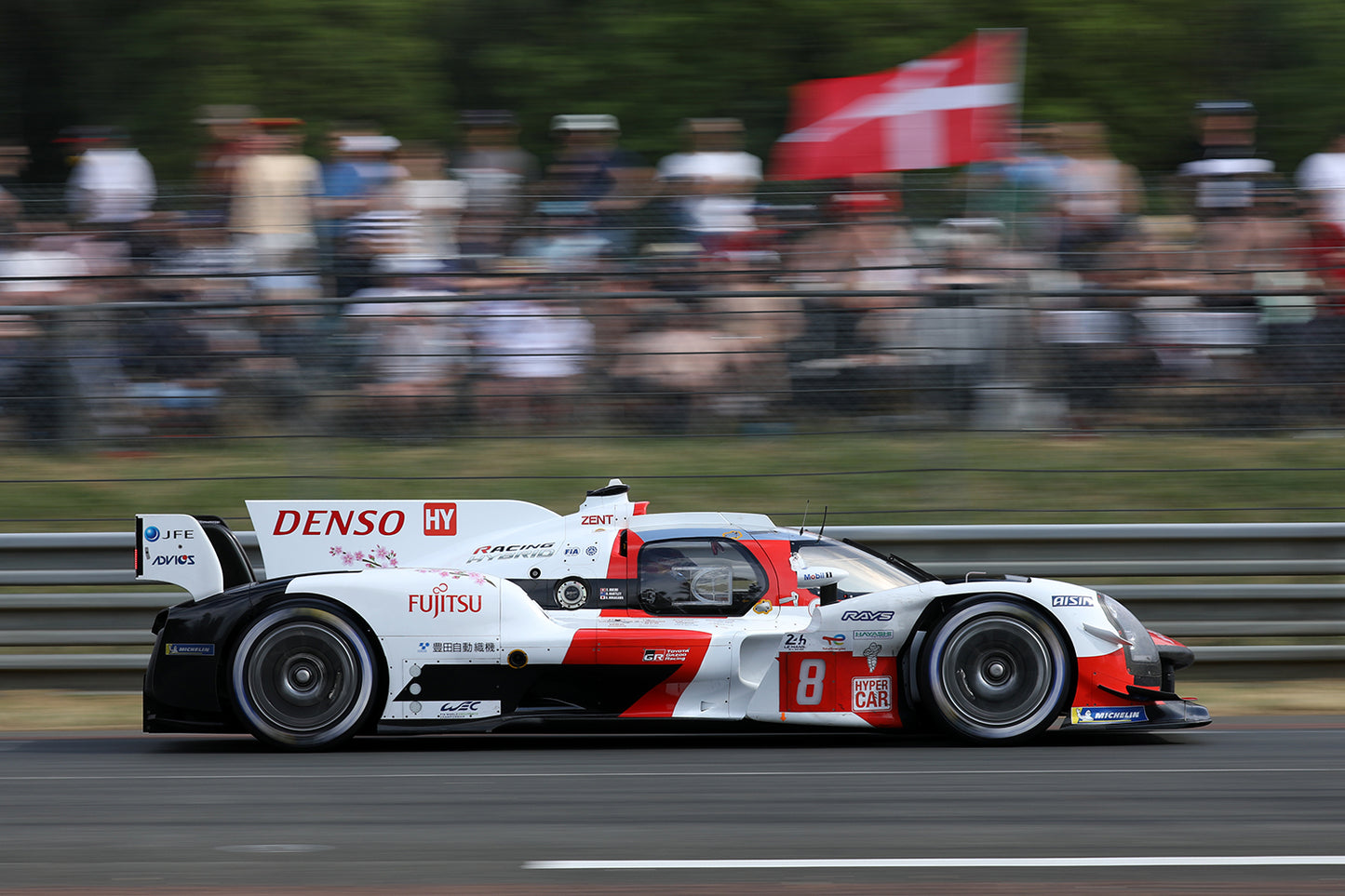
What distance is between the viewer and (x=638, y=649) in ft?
22.0

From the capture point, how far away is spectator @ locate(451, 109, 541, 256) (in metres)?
9.90

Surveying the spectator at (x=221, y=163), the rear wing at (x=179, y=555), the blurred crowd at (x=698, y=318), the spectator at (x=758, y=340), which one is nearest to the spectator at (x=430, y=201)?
the blurred crowd at (x=698, y=318)

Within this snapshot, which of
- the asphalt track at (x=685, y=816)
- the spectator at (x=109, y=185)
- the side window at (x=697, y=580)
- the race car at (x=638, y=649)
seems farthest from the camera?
the spectator at (x=109, y=185)

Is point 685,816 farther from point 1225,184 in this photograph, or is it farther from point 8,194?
point 8,194

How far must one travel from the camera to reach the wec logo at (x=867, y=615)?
678cm

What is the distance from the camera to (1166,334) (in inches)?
359

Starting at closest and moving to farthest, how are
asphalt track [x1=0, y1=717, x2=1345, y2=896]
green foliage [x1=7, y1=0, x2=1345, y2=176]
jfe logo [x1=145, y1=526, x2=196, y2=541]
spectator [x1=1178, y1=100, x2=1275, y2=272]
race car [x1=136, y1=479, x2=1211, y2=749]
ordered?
asphalt track [x1=0, y1=717, x2=1345, y2=896] < race car [x1=136, y1=479, x2=1211, y2=749] < jfe logo [x1=145, y1=526, x2=196, y2=541] < spectator [x1=1178, y1=100, x2=1275, y2=272] < green foliage [x1=7, y1=0, x2=1345, y2=176]

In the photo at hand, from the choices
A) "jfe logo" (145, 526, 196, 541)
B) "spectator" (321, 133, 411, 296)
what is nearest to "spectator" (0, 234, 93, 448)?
"spectator" (321, 133, 411, 296)

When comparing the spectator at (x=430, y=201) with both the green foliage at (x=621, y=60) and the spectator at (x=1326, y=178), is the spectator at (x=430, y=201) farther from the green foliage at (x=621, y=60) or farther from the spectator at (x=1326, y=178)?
the spectator at (x=1326, y=178)

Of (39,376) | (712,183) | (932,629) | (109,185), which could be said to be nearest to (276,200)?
(109,185)

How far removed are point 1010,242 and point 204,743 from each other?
5406mm

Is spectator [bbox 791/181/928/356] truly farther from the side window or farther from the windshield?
the side window

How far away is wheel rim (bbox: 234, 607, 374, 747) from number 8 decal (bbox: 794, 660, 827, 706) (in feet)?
5.96

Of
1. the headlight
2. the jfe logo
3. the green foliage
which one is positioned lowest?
the headlight
